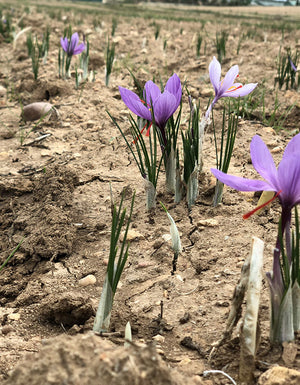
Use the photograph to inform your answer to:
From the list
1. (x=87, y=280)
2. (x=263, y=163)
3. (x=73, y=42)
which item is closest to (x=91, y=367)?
(x=263, y=163)

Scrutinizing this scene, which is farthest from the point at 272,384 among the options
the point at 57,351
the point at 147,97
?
the point at 147,97

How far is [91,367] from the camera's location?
97 centimetres

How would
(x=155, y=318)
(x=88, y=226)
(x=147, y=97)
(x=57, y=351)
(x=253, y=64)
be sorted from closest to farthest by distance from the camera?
(x=57, y=351), (x=155, y=318), (x=147, y=97), (x=88, y=226), (x=253, y=64)

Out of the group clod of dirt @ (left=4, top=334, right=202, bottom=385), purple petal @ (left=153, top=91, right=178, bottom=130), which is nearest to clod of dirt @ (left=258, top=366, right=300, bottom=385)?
clod of dirt @ (left=4, top=334, right=202, bottom=385)

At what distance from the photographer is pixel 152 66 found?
5633 mm

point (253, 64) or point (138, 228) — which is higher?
point (253, 64)

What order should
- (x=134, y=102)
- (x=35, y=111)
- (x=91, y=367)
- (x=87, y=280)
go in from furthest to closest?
(x=35, y=111)
(x=134, y=102)
(x=87, y=280)
(x=91, y=367)

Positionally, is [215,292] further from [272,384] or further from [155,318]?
[272,384]

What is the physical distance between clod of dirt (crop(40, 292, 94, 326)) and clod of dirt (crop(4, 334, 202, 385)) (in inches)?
23.2

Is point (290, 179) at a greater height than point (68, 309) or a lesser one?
greater

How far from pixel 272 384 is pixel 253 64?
16.0ft

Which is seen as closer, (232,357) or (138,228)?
(232,357)

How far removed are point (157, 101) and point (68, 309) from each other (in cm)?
93

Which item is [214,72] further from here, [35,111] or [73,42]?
[73,42]
